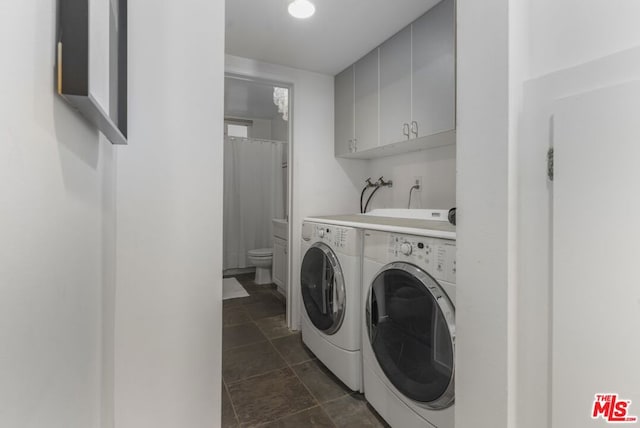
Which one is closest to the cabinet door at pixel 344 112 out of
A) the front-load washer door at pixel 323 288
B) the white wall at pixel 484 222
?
the front-load washer door at pixel 323 288

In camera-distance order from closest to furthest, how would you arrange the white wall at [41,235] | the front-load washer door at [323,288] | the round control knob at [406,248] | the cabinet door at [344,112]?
the white wall at [41,235], the round control knob at [406,248], the front-load washer door at [323,288], the cabinet door at [344,112]

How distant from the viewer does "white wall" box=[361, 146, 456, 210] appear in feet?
6.31

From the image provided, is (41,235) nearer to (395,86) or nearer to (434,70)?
(434,70)

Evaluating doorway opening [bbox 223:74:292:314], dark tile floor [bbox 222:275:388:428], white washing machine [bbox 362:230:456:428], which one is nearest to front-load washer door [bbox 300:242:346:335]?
white washing machine [bbox 362:230:456:428]

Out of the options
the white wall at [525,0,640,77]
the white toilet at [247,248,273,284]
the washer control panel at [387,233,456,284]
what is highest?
the white wall at [525,0,640,77]

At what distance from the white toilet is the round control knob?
2433mm

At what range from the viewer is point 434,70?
1611 millimetres

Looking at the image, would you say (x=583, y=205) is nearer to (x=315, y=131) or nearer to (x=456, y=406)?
(x=456, y=406)

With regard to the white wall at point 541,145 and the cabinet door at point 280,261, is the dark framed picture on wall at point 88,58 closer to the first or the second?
the white wall at point 541,145

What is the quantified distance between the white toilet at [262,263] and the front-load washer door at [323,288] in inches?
56.3

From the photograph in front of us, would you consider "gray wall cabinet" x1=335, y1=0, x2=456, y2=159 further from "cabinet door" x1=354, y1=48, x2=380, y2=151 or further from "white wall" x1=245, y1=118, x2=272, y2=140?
"white wall" x1=245, y1=118, x2=272, y2=140

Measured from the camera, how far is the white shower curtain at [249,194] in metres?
3.81

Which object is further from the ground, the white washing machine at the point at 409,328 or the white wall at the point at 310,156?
the white wall at the point at 310,156

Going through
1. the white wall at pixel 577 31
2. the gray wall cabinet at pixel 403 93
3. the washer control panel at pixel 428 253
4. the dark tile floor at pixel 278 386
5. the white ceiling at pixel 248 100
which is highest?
the white ceiling at pixel 248 100
